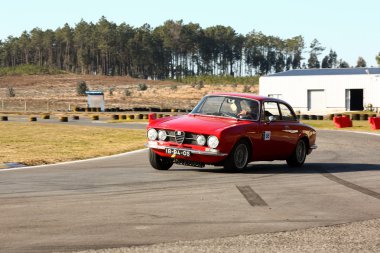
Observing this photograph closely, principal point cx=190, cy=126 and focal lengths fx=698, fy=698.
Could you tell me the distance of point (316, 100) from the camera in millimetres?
66375

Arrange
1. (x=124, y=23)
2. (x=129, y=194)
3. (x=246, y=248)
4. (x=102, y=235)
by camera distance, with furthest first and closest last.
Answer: (x=124, y=23)
(x=129, y=194)
(x=102, y=235)
(x=246, y=248)

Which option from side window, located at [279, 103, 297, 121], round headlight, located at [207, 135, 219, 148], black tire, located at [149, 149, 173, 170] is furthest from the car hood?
side window, located at [279, 103, 297, 121]

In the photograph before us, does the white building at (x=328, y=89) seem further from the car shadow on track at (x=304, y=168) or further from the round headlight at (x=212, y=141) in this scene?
the round headlight at (x=212, y=141)

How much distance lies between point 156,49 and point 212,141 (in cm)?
16899

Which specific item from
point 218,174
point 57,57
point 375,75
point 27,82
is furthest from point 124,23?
point 218,174

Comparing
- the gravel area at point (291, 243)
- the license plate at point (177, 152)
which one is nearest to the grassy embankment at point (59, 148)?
the license plate at point (177, 152)

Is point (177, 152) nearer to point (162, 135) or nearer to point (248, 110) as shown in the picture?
point (162, 135)

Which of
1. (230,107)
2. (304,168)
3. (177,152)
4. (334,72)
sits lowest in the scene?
(304,168)

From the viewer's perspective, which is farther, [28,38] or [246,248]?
[28,38]

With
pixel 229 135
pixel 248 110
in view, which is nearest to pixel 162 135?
pixel 229 135

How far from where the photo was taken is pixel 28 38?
650ft

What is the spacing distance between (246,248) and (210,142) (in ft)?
20.9

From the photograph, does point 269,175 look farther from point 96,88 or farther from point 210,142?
point 96,88

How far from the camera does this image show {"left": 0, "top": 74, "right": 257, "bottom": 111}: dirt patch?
284 feet
